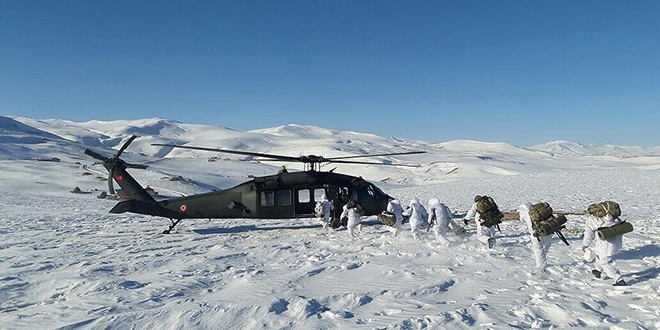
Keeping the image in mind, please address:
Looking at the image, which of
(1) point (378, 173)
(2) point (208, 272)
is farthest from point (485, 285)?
(1) point (378, 173)

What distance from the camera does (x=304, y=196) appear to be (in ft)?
44.8

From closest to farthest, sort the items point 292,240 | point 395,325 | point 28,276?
point 395,325 < point 28,276 < point 292,240

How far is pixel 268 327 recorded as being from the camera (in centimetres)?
534

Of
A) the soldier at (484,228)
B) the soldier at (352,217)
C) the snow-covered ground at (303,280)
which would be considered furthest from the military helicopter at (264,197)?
the soldier at (484,228)

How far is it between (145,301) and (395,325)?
3.91 meters

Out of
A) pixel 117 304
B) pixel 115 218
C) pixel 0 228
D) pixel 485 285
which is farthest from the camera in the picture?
pixel 115 218

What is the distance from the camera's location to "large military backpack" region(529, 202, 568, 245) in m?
7.17

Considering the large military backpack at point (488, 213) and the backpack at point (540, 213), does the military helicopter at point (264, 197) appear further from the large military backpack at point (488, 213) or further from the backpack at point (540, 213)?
the backpack at point (540, 213)

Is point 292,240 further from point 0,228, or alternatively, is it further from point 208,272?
point 0,228

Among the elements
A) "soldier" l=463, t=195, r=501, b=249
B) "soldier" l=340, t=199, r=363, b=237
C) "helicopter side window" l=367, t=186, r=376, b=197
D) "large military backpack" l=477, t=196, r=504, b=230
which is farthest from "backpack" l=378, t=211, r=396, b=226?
"large military backpack" l=477, t=196, r=504, b=230

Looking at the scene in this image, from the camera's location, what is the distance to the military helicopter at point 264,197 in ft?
43.4

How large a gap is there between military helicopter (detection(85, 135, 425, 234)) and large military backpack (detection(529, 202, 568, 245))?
6.50 meters

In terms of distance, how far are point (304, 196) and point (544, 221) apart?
26.1ft

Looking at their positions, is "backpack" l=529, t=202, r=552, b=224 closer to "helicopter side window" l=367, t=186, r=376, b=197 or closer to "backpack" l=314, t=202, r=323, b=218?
"helicopter side window" l=367, t=186, r=376, b=197
